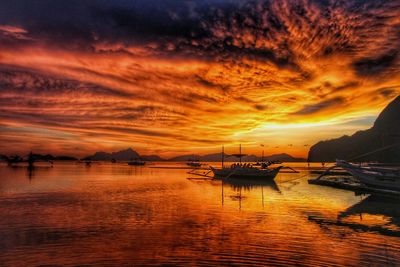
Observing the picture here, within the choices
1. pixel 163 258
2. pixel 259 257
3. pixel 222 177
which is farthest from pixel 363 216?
pixel 222 177

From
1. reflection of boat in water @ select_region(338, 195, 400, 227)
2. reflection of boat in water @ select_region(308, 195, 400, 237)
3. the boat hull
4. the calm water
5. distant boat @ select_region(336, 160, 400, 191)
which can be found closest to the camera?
the calm water

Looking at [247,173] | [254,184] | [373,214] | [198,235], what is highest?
[247,173]

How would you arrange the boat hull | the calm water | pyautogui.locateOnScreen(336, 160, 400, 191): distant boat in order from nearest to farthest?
the calm water < pyautogui.locateOnScreen(336, 160, 400, 191): distant boat < the boat hull

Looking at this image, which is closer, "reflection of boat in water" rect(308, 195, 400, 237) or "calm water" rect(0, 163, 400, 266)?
"calm water" rect(0, 163, 400, 266)

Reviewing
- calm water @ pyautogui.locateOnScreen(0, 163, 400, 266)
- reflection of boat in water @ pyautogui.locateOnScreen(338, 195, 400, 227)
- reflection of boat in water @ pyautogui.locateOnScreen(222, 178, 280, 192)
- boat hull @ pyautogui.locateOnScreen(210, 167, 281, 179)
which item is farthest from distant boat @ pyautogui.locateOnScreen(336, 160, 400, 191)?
boat hull @ pyautogui.locateOnScreen(210, 167, 281, 179)

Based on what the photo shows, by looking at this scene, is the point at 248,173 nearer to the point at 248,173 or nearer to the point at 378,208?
the point at 248,173

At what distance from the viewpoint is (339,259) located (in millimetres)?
16078

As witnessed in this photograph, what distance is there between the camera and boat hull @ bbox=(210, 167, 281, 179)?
7925 cm

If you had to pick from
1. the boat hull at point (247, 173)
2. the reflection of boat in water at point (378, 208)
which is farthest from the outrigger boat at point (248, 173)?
the reflection of boat in water at point (378, 208)

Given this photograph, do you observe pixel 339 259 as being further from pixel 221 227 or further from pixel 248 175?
pixel 248 175

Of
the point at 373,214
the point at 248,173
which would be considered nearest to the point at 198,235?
the point at 373,214

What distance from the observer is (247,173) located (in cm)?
8288

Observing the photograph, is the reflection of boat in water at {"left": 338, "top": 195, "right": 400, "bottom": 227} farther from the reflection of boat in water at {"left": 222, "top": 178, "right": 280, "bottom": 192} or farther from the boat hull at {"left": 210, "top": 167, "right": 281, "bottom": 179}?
the boat hull at {"left": 210, "top": 167, "right": 281, "bottom": 179}

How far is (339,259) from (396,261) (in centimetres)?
265
